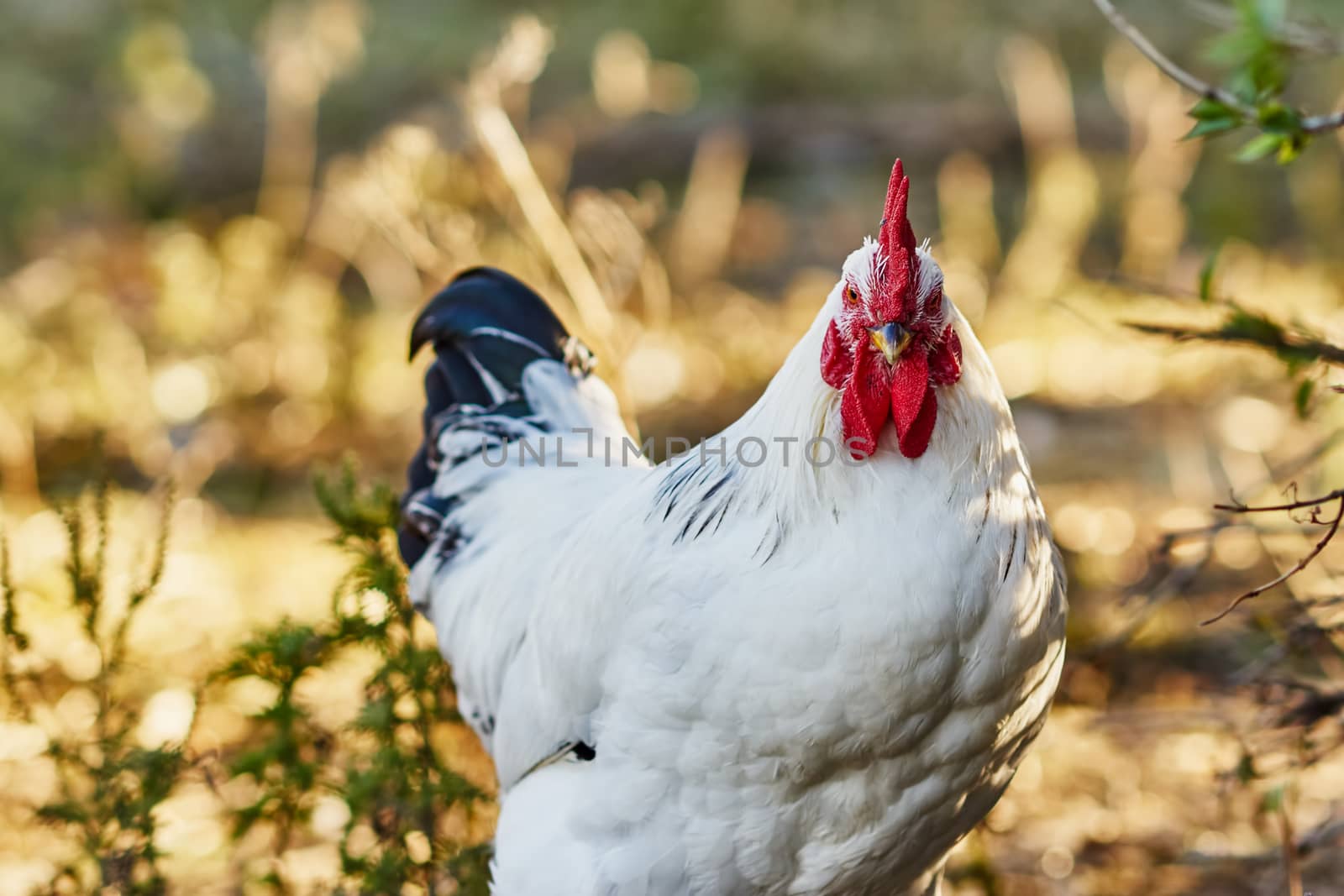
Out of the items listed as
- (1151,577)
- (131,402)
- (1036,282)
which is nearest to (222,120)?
(131,402)

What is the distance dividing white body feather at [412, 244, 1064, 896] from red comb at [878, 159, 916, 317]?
48 millimetres

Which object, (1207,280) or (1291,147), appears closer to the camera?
(1291,147)

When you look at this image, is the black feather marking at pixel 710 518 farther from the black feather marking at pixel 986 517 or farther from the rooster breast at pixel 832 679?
the black feather marking at pixel 986 517

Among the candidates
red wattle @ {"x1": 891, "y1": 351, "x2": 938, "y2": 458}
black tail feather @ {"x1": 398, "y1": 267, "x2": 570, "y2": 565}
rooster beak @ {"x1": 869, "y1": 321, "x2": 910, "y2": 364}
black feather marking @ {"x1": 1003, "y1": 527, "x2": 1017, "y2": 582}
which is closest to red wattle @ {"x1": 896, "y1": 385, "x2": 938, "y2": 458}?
red wattle @ {"x1": 891, "y1": 351, "x2": 938, "y2": 458}

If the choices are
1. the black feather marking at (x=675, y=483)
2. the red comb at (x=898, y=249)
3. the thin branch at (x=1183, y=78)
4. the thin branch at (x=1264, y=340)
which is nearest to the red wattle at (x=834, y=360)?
the red comb at (x=898, y=249)

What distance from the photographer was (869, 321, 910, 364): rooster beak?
201cm

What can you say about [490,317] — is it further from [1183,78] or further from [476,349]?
[1183,78]

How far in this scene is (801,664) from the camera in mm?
2062

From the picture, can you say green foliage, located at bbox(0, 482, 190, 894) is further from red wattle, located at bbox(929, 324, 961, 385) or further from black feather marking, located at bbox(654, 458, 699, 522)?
red wattle, located at bbox(929, 324, 961, 385)

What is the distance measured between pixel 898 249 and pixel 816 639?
0.70m

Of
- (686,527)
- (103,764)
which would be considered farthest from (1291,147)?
(103,764)

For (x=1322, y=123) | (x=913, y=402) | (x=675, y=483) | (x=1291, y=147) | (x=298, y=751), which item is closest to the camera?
(x=1322, y=123)

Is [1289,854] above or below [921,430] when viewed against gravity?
below

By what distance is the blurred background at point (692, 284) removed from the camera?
3803mm
